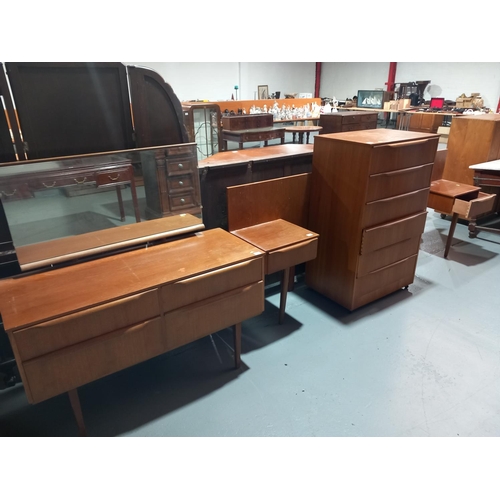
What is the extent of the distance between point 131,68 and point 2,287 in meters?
1.13

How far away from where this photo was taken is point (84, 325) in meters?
1.42

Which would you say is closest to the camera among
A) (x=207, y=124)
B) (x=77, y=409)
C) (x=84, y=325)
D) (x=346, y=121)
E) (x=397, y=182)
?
(x=84, y=325)

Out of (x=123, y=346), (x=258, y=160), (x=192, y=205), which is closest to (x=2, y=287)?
(x=123, y=346)

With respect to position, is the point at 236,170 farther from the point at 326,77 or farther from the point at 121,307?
the point at 326,77

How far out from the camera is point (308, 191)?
2652 mm

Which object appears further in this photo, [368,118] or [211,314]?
[368,118]

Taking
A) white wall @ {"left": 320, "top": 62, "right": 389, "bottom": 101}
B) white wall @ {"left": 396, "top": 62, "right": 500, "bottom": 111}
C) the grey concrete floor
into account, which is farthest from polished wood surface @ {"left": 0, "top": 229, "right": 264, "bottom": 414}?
white wall @ {"left": 320, "top": 62, "right": 389, "bottom": 101}

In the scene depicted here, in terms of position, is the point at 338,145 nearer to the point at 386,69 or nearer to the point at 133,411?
the point at 133,411

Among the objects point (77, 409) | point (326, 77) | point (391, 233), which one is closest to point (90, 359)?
point (77, 409)

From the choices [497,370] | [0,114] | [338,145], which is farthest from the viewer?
[338,145]

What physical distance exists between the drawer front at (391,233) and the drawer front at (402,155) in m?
0.37

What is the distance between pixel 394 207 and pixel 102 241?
5.82ft

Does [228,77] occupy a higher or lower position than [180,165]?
higher

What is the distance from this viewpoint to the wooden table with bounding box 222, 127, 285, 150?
19.6ft
